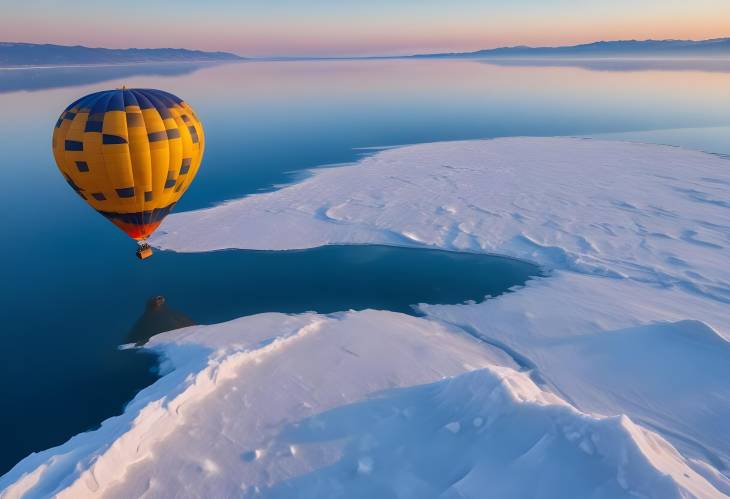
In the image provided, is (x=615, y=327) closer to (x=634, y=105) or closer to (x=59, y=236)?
(x=59, y=236)

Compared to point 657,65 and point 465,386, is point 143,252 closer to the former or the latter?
point 465,386

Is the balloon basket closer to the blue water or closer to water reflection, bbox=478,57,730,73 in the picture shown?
the blue water

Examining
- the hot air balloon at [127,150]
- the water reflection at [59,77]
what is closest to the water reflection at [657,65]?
the water reflection at [59,77]

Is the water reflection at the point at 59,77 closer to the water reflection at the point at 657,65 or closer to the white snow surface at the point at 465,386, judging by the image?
the white snow surface at the point at 465,386

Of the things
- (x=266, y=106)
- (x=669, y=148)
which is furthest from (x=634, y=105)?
(x=266, y=106)

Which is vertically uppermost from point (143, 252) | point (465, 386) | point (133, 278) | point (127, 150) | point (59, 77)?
point (59, 77)

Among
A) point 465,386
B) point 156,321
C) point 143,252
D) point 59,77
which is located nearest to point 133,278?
point 143,252
